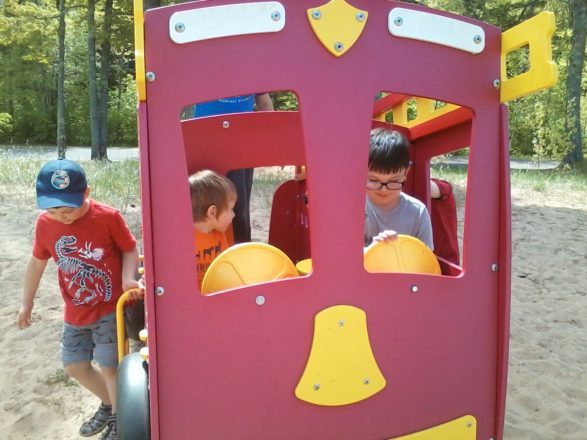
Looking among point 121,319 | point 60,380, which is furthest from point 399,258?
point 60,380

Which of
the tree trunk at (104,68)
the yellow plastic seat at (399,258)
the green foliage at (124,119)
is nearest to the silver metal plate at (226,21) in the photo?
the yellow plastic seat at (399,258)

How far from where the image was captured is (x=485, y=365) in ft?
5.40

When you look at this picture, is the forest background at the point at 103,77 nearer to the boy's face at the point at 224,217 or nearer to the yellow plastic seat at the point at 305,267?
the boy's face at the point at 224,217

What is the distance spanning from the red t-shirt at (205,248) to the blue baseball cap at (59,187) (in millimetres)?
420

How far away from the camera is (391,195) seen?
6.81 ft

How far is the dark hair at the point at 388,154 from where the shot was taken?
196 cm

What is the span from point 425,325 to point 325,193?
18.0 inches

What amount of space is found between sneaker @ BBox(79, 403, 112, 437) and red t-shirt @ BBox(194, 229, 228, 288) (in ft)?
2.36

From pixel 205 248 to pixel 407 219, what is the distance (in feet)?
2.40

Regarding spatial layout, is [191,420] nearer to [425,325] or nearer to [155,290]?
[155,290]

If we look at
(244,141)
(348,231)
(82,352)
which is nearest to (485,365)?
(348,231)

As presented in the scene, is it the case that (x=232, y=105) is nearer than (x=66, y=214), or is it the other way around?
(x=66, y=214)

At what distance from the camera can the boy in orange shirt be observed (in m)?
1.97

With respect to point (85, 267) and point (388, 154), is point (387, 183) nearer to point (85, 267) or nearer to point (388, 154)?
point (388, 154)
